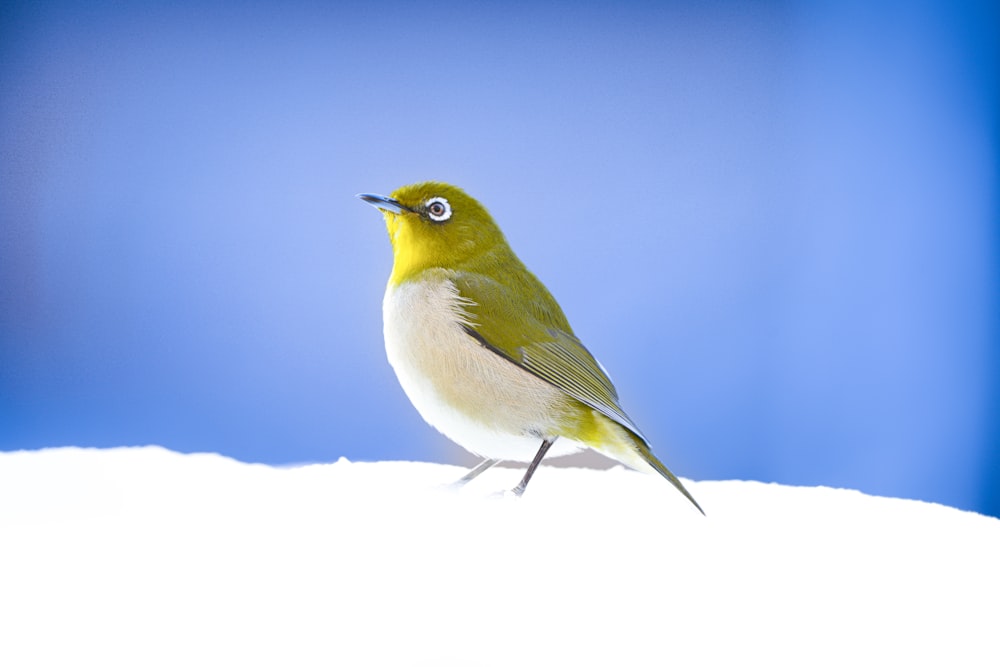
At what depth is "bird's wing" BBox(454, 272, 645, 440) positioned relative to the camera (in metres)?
1.05

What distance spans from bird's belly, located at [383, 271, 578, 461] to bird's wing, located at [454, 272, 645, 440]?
0.4 inches

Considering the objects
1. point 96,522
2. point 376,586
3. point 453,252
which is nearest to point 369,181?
point 453,252

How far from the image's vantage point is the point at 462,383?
40.5 inches

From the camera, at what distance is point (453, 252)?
1.11m

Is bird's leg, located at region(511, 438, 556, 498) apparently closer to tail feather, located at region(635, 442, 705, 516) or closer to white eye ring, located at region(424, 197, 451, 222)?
tail feather, located at region(635, 442, 705, 516)

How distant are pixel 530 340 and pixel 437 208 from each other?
0.21 metres

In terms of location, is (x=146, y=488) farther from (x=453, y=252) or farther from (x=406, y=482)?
(x=453, y=252)

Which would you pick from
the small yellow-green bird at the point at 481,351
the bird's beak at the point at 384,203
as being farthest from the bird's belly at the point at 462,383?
the bird's beak at the point at 384,203

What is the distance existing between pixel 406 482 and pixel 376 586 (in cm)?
35

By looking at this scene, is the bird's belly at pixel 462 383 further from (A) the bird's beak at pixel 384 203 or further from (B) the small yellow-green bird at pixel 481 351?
(A) the bird's beak at pixel 384 203

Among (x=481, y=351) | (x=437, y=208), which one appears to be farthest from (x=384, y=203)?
(x=481, y=351)

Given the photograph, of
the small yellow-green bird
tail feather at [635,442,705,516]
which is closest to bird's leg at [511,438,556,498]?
the small yellow-green bird

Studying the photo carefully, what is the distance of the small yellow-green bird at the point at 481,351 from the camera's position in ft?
3.40

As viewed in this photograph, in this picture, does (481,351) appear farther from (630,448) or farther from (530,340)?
(630,448)
